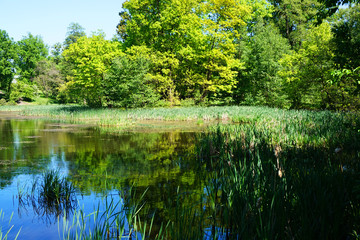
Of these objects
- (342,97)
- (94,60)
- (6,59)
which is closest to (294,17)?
(342,97)

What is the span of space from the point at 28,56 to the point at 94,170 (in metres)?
62.5

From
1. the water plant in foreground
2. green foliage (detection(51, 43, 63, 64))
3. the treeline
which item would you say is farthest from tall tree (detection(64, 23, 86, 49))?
the water plant in foreground

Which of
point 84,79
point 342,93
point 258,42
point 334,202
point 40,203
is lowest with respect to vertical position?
point 40,203

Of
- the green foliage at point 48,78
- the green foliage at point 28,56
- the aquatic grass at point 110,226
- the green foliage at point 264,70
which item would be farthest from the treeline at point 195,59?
the green foliage at point 28,56

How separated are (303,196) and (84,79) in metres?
28.0

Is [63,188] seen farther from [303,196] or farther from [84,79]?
[84,79]

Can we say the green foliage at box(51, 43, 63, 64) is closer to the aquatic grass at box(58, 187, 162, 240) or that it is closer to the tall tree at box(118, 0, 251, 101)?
the tall tree at box(118, 0, 251, 101)

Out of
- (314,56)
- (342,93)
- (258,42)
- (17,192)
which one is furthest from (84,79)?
(17,192)

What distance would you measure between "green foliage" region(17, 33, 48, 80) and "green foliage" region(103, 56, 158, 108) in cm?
4112

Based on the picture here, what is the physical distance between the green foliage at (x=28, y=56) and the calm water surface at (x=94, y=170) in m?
54.4

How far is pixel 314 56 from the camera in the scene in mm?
21109

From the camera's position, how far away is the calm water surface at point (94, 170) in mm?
4383

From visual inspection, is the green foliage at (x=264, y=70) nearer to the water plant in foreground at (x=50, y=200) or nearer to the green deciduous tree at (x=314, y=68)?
the green deciduous tree at (x=314, y=68)

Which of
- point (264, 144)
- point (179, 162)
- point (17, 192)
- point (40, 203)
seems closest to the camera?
point (40, 203)
